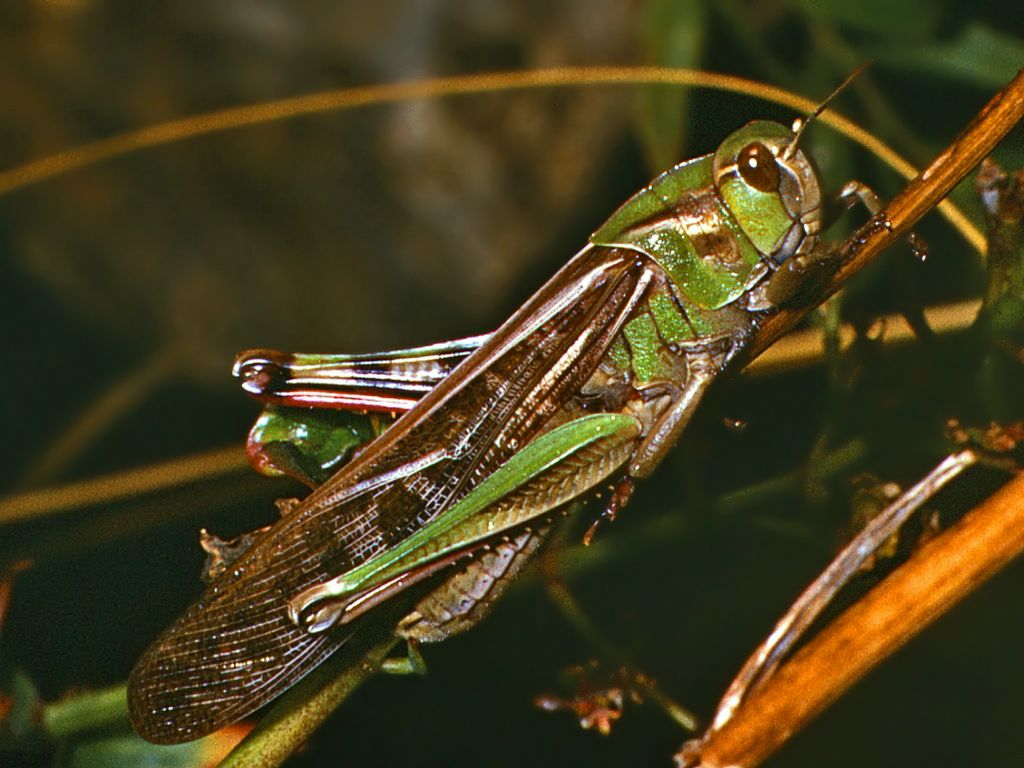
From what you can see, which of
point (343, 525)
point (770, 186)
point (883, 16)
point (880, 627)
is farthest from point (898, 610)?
point (883, 16)

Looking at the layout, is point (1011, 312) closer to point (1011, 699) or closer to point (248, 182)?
point (1011, 699)

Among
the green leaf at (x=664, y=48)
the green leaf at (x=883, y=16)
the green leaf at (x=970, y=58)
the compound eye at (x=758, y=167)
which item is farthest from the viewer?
the green leaf at (x=664, y=48)

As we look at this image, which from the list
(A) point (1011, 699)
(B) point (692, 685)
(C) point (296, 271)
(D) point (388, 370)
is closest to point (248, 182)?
(C) point (296, 271)

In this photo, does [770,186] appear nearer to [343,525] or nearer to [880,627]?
[880,627]

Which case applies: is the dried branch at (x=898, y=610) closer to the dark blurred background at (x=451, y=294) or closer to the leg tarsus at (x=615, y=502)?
the dark blurred background at (x=451, y=294)

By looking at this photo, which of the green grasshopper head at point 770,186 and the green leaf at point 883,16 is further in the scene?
the green leaf at point 883,16

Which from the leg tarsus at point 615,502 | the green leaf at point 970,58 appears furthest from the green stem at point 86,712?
the green leaf at point 970,58

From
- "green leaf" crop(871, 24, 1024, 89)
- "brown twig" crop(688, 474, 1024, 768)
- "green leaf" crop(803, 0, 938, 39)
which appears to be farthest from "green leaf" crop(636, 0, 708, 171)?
"brown twig" crop(688, 474, 1024, 768)
